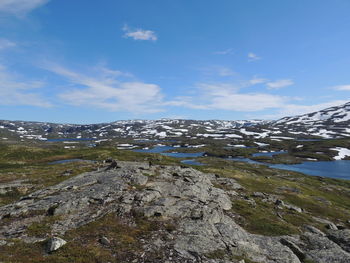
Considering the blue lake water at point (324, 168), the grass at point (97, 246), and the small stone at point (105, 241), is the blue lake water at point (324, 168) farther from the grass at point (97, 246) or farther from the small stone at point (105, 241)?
the small stone at point (105, 241)

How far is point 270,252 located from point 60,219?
23.6m

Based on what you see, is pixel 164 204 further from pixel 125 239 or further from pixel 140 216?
pixel 125 239

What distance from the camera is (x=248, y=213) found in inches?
1492

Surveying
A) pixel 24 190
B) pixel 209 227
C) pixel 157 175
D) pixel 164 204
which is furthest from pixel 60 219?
pixel 24 190

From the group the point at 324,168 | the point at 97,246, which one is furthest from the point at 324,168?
the point at 97,246

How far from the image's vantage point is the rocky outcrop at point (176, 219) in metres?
23.6

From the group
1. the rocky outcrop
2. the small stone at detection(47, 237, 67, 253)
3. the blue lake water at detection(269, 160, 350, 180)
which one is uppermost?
the small stone at detection(47, 237, 67, 253)

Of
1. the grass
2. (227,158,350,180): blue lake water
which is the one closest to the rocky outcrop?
the grass

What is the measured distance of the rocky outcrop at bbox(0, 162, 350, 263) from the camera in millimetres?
23578

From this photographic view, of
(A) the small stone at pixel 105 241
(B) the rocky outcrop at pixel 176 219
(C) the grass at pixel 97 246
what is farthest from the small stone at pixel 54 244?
(A) the small stone at pixel 105 241

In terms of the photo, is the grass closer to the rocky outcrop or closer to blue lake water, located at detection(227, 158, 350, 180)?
the rocky outcrop

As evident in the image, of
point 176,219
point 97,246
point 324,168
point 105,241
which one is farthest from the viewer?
point 324,168

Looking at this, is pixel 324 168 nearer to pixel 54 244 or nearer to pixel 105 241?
pixel 105 241

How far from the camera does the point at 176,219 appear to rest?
29.1m
